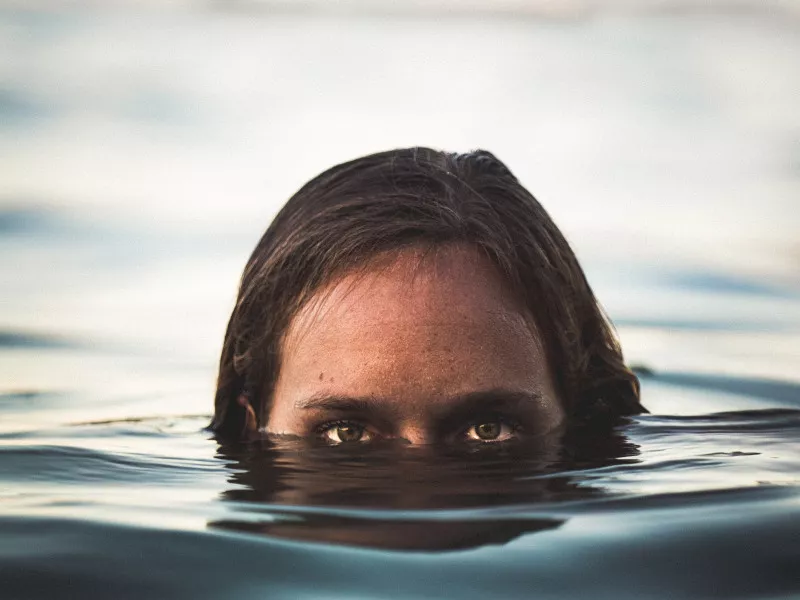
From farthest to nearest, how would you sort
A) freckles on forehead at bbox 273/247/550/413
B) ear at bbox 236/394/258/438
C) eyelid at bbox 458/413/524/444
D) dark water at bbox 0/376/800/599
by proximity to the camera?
ear at bbox 236/394/258/438, eyelid at bbox 458/413/524/444, freckles on forehead at bbox 273/247/550/413, dark water at bbox 0/376/800/599

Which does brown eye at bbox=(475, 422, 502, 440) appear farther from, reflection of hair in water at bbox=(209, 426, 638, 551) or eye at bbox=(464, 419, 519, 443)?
reflection of hair in water at bbox=(209, 426, 638, 551)

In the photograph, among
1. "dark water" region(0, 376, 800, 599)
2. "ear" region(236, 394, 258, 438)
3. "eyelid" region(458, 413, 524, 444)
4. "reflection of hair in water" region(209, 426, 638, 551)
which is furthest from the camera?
"ear" region(236, 394, 258, 438)

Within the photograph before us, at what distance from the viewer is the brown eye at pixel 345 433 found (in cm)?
331

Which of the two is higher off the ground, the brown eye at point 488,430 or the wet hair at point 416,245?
the wet hair at point 416,245

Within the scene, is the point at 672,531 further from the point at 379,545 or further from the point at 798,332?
the point at 798,332

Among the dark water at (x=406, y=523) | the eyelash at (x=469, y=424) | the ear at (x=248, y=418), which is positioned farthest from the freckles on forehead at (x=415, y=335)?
the ear at (x=248, y=418)

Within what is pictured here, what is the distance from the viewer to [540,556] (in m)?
1.89

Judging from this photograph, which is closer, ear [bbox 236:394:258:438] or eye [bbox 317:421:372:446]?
eye [bbox 317:421:372:446]

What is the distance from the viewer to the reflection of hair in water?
6.75 feet

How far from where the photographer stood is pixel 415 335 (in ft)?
10.6

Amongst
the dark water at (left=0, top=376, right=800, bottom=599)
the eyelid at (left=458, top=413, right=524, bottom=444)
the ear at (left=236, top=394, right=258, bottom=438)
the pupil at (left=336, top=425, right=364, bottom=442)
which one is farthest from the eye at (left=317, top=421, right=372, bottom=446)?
the ear at (left=236, top=394, right=258, bottom=438)

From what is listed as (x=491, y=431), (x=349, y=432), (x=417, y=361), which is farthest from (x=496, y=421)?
(x=349, y=432)

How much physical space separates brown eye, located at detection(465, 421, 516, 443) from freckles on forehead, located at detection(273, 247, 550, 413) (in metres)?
0.15

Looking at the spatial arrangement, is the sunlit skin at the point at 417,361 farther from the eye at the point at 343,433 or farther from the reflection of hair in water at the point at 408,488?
the reflection of hair in water at the point at 408,488
